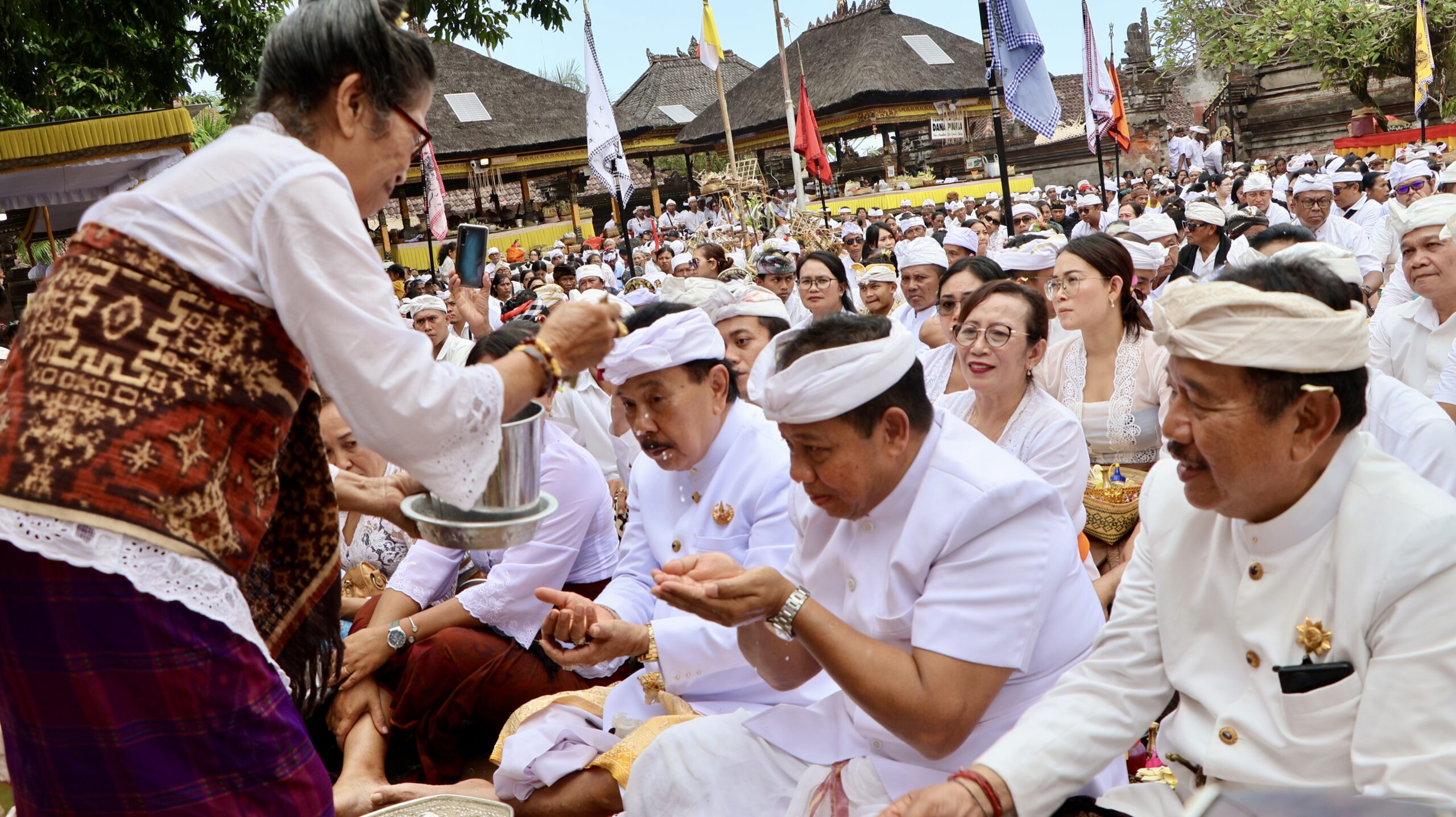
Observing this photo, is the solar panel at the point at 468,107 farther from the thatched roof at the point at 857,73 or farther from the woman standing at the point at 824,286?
the woman standing at the point at 824,286

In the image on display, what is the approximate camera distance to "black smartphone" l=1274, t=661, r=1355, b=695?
187 centimetres

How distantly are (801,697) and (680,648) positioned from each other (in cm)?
36

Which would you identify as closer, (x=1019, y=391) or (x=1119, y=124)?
(x=1019, y=391)

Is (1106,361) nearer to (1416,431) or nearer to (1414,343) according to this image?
(1414,343)

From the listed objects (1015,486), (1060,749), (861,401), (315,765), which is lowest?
(1060,749)

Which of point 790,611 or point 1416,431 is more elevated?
point 790,611

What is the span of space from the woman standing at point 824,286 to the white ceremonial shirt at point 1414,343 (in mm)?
3124

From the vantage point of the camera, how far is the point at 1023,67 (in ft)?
29.3

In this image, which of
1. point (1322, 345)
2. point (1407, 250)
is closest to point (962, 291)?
point (1407, 250)

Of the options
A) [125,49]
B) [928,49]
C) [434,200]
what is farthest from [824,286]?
[928,49]

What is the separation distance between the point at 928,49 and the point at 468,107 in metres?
15.9

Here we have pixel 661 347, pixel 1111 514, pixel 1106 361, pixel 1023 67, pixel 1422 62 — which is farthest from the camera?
pixel 1422 62

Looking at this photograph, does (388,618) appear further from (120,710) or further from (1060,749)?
(1060,749)

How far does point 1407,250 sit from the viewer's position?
5023 millimetres
